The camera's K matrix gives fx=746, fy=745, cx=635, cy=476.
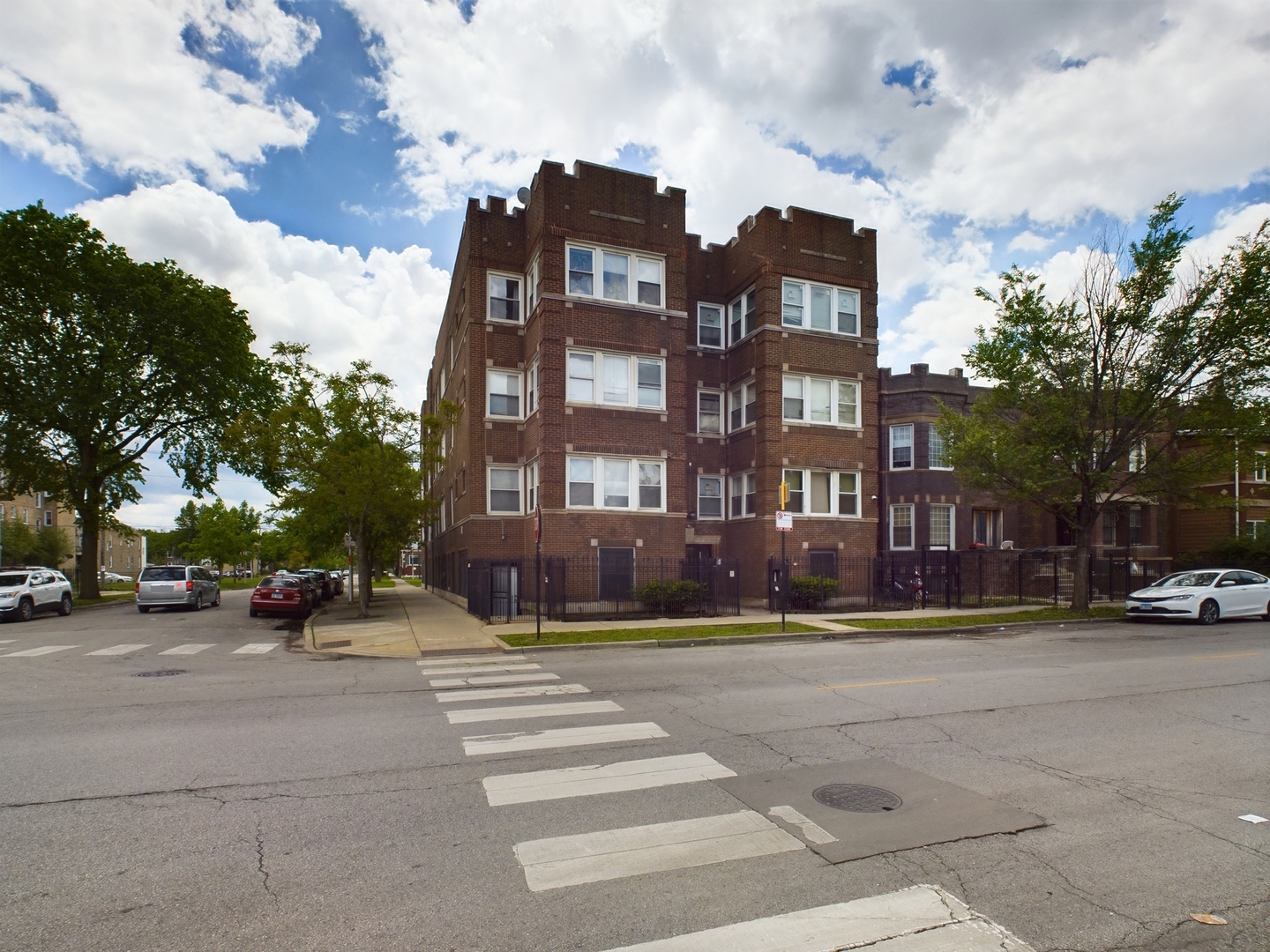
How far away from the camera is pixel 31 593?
75.2 feet

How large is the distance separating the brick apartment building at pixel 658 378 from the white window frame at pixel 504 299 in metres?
0.05

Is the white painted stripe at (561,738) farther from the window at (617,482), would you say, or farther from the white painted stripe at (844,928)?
the window at (617,482)

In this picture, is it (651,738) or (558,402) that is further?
→ (558,402)

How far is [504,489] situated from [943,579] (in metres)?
15.1

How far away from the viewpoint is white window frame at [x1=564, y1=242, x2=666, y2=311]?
76.5ft

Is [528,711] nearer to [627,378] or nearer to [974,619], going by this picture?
[974,619]

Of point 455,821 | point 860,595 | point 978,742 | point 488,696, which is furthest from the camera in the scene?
point 860,595

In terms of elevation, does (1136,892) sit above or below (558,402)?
below

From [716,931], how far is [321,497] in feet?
73.3

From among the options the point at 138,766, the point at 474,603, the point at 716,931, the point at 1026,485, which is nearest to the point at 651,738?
the point at 716,931

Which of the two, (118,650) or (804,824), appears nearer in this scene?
(804,824)

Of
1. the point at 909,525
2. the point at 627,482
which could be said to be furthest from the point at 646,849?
the point at 909,525

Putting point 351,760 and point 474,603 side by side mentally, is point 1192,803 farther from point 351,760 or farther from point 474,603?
point 474,603

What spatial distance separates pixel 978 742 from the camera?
7320mm
